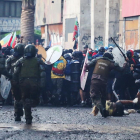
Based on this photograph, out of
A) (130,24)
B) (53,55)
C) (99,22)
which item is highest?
(99,22)

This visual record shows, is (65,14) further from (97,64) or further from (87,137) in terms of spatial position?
(87,137)

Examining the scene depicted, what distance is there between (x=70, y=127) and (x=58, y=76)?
5734mm

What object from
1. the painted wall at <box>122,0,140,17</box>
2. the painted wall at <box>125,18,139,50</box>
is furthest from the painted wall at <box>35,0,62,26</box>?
the painted wall at <box>125,18,139,50</box>

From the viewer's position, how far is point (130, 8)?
2984 cm

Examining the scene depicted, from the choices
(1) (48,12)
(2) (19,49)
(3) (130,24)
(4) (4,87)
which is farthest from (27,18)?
(2) (19,49)

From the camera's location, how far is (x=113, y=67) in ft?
40.1

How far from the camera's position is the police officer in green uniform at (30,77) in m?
10.6

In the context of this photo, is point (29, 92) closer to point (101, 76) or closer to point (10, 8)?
point (101, 76)

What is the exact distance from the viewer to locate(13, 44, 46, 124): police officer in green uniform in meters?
10.6

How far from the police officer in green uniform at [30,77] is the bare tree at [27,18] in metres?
23.0

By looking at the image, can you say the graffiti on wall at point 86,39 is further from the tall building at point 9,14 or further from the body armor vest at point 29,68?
the body armor vest at point 29,68

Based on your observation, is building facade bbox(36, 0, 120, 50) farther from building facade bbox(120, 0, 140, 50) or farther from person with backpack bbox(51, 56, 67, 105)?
person with backpack bbox(51, 56, 67, 105)

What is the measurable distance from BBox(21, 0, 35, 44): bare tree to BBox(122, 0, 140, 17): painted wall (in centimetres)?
607

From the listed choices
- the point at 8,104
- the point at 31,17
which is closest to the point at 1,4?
the point at 31,17
